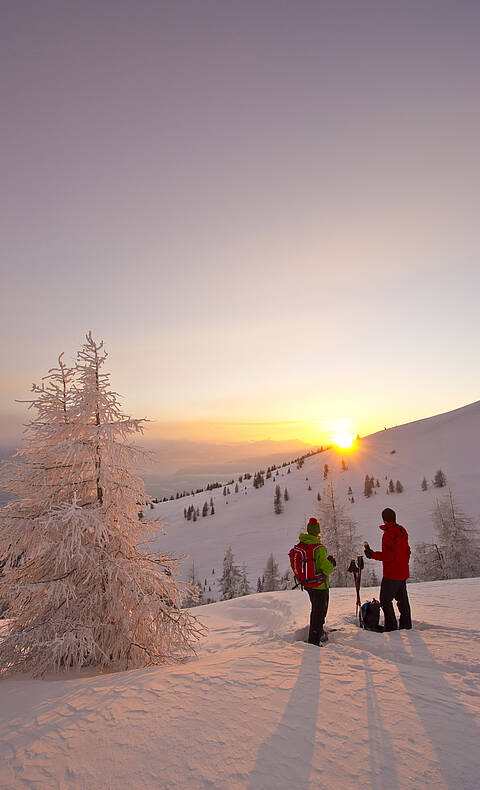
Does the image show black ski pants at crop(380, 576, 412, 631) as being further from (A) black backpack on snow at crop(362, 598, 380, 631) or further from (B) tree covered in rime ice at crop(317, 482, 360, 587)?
A: (B) tree covered in rime ice at crop(317, 482, 360, 587)

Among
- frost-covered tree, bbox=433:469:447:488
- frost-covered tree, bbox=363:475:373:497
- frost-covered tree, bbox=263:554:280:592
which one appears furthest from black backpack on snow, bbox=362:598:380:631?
frost-covered tree, bbox=363:475:373:497

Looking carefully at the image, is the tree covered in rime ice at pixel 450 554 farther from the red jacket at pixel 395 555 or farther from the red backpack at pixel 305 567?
the red backpack at pixel 305 567

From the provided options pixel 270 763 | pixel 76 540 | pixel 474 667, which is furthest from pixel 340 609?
pixel 270 763

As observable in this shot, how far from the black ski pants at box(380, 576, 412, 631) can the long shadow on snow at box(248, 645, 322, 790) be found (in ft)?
12.0

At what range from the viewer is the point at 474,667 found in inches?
207

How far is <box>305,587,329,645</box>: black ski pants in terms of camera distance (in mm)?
6891

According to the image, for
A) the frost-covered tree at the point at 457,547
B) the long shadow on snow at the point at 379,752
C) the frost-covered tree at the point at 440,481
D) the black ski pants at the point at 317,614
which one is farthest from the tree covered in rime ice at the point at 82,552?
the frost-covered tree at the point at 440,481

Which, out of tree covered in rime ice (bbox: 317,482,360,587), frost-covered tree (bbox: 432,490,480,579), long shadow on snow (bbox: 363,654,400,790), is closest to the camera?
long shadow on snow (bbox: 363,654,400,790)

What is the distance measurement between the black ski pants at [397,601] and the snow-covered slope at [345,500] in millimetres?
37941

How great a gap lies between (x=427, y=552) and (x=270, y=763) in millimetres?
30616

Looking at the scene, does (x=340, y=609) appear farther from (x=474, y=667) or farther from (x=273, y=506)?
(x=273, y=506)

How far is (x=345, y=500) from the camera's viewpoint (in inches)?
2744

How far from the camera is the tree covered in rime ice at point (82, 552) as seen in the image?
661 cm

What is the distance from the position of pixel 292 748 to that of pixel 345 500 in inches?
2798
